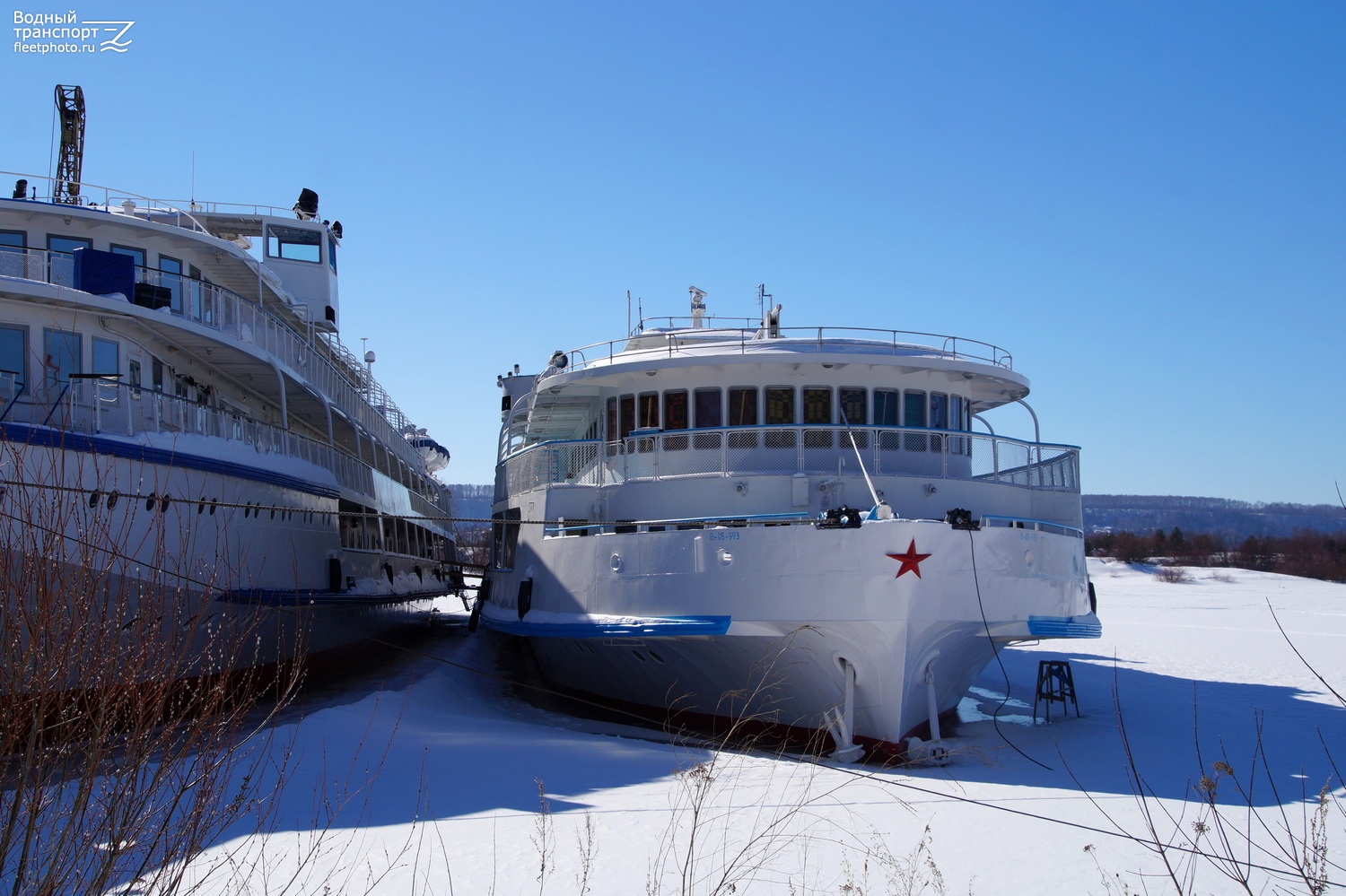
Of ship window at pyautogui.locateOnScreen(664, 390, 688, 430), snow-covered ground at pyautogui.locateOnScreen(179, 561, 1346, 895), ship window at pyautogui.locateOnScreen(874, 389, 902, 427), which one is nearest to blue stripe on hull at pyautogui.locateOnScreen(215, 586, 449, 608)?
snow-covered ground at pyautogui.locateOnScreen(179, 561, 1346, 895)

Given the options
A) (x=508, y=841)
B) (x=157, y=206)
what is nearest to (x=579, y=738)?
(x=508, y=841)

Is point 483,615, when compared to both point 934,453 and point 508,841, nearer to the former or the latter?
point 934,453

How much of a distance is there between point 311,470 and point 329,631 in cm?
326

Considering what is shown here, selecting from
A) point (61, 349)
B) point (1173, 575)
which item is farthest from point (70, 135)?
point (1173, 575)

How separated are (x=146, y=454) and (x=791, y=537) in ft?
25.6

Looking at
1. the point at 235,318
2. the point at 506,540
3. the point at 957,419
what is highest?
the point at 235,318

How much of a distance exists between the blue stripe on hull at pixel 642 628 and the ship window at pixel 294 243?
54.7 feet

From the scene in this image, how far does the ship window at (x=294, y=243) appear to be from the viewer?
87.8ft

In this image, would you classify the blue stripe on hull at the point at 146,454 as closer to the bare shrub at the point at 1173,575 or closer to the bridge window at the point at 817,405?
the bridge window at the point at 817,405

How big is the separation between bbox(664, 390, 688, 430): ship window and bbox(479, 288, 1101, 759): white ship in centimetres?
3

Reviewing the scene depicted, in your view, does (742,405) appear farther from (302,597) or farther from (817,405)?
(302,597)

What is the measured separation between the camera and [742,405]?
14672 millimetres

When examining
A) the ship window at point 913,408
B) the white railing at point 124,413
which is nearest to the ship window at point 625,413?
the ship window at point 913,408

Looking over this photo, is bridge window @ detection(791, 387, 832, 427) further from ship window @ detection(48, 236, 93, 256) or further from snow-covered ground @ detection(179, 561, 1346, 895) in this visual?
ship window @ detection(48, 236, 93, 256)
